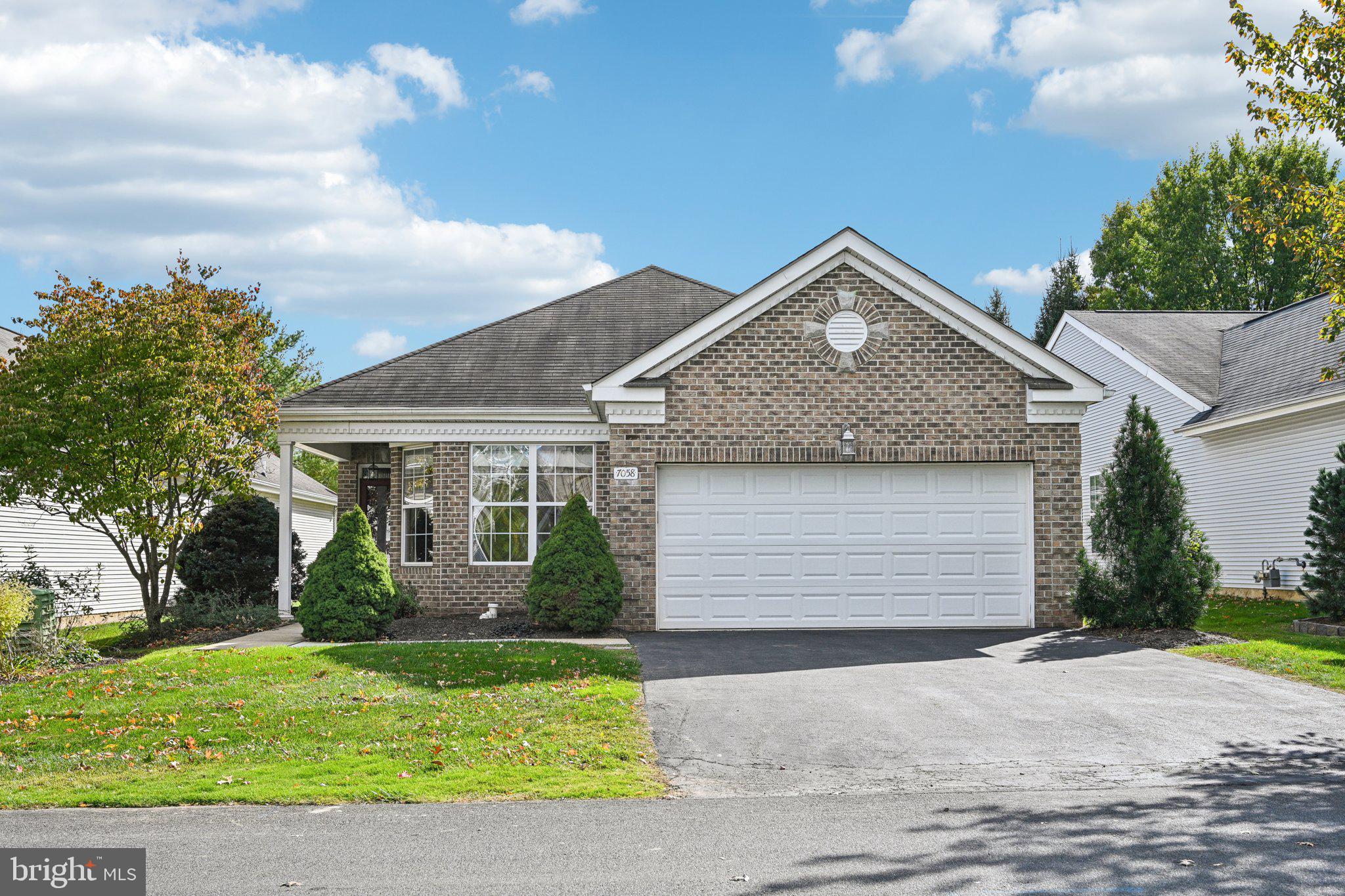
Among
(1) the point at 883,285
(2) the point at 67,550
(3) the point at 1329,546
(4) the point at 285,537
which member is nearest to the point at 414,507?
(4) the point at 285,537

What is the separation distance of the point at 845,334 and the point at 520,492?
5.97 meters

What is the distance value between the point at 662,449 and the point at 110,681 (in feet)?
24.0

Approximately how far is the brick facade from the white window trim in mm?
4130

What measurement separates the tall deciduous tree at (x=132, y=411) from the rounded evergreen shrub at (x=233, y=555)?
247 cm

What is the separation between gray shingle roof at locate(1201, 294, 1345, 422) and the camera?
19812 mm

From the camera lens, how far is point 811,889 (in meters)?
4.96

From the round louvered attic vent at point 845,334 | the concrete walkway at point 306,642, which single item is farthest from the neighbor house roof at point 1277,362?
the concrete walkway at point 306,642

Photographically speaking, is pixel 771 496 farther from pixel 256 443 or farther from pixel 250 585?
pixel 250 585

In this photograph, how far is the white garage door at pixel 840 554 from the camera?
15281mm

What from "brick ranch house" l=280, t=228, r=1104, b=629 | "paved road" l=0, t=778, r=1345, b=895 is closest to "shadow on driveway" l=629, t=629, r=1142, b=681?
"brick ranch house" l=280, t=228, r=1104, b=629

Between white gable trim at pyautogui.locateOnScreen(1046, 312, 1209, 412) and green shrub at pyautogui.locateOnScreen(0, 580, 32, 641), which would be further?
white gable trim at pyautogui.locateOnScreen(1046, 312, 1209, 412)

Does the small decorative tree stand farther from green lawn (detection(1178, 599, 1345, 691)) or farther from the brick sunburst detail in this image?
the brick sunburst detail

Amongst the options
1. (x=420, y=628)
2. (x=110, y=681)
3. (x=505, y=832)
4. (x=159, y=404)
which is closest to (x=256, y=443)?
(x=159, y=404)

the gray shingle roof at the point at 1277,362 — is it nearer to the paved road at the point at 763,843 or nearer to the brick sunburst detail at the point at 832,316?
the brick sunburst detail at the point at 832,316
